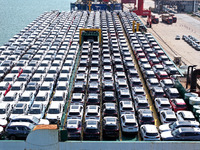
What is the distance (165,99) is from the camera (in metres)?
23.1

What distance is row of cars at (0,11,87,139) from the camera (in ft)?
66.8

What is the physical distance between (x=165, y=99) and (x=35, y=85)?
1190cm

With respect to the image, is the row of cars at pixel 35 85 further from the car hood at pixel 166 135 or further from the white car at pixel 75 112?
the car hood at pixel 166 135

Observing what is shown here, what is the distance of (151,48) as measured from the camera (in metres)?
39.7

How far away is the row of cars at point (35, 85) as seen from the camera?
802 inches

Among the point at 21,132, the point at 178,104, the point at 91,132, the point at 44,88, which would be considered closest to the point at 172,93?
the point at 178,104

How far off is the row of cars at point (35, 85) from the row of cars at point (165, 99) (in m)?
7.79

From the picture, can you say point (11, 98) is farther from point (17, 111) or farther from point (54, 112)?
point (54, 112)

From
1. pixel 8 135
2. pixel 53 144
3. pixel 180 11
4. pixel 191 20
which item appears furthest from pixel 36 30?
pixel 180 11

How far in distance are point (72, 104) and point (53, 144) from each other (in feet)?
26.9

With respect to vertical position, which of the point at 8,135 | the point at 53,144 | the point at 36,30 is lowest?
the point at 8,135

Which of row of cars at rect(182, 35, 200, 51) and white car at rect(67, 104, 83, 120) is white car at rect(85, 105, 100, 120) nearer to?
white car at rect(67, 104, 83, 120)

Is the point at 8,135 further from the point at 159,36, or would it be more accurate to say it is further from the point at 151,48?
the point at 159,36

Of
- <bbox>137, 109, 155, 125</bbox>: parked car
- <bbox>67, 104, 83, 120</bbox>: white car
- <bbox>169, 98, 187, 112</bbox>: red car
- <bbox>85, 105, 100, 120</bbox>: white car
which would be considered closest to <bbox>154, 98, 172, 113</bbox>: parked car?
<bbox>169, 98, 187, 112</bbox>: red car
